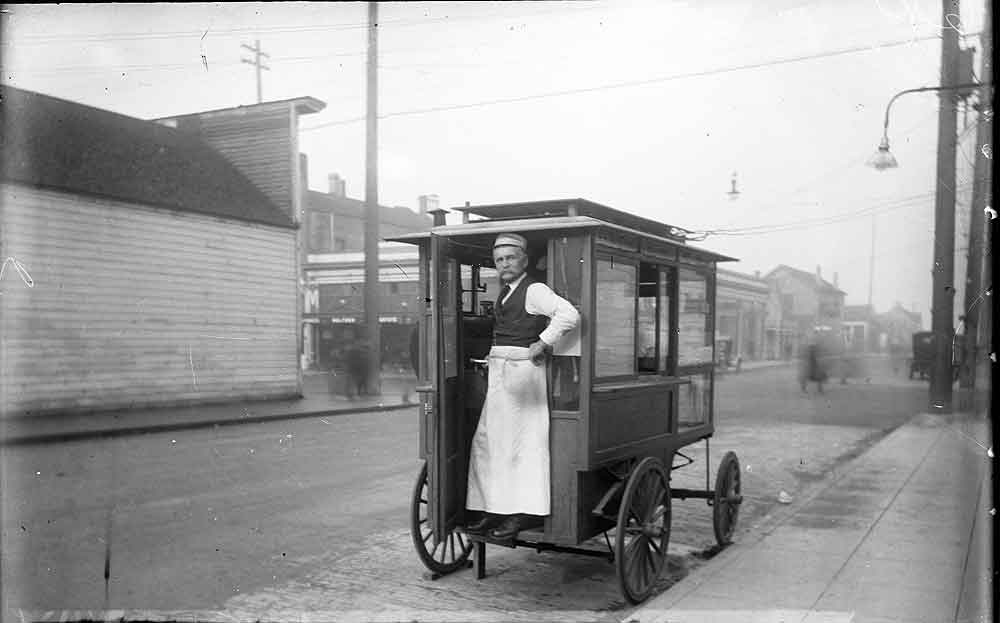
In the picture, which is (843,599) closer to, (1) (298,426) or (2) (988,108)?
(2) (988,108)

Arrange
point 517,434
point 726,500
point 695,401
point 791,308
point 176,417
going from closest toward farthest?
point 517,434 → point 726,500 → point 695,401 → point 176,417 → point 791,308

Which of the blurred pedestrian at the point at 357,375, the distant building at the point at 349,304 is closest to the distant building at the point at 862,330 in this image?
the blurred pedestrian at the point at 357,375

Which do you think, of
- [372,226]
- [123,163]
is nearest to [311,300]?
[372,226]

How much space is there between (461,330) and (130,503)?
4434 millimetres

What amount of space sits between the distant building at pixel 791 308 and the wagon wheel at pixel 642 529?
127 ft

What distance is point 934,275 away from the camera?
49.1 feet

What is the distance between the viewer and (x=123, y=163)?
1410 centimetres

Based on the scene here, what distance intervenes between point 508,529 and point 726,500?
2273mm

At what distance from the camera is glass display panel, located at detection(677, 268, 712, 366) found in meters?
5.82

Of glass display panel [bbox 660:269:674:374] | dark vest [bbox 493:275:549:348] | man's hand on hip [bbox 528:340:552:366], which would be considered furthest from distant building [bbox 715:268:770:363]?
man's hand on hip [bbox 528:340:552:366]

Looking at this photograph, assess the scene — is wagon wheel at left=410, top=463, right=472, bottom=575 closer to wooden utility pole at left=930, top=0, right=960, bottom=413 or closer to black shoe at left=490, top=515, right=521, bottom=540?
black shoe at left=490, top=515, right=521, bottom=540

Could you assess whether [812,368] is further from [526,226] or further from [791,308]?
[791,308]

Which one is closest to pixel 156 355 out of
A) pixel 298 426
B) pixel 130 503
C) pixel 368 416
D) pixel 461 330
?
pixel 298 426

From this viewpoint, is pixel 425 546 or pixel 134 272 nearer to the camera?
pixel 425 546
